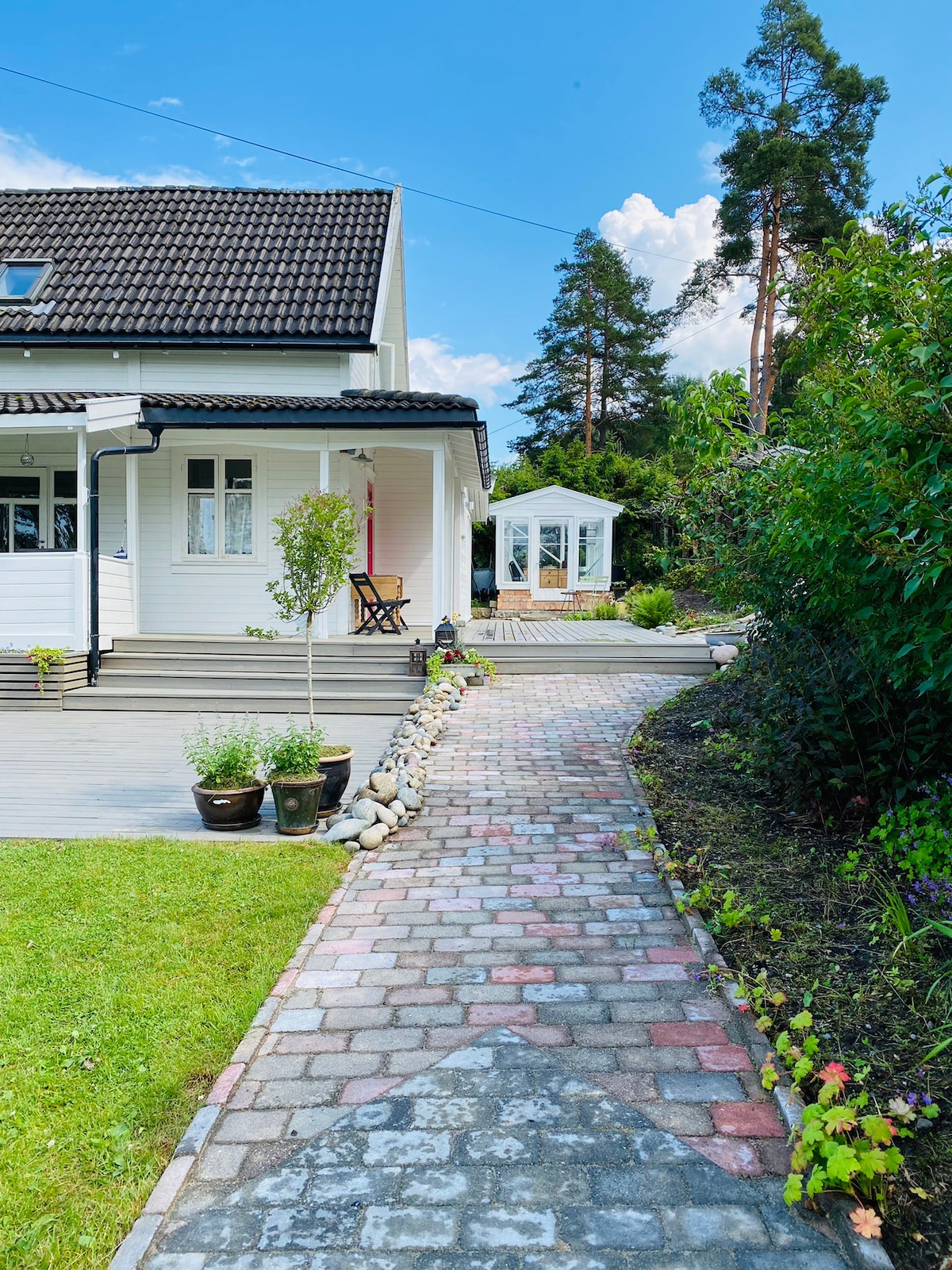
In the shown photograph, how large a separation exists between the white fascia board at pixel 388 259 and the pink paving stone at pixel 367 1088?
11683mm

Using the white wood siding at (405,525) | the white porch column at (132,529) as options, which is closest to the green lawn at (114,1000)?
the white porch column at (132,529)

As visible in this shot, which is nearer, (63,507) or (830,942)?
(830,942)

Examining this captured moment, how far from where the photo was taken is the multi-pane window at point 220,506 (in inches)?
498

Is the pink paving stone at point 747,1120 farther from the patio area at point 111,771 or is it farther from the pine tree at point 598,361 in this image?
the pine tree at point 598,361

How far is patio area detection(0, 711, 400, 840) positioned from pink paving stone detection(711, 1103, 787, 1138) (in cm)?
347

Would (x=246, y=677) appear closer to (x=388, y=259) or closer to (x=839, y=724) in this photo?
(x=839, y=724)

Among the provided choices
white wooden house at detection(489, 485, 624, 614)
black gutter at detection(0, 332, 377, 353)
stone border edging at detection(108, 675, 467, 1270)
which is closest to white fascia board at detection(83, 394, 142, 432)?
black gutter at detection(0, 332, 377, 353)

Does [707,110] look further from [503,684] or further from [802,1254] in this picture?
[802,1254]

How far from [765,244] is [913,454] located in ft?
79.1

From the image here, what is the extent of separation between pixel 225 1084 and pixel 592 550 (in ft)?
73.8

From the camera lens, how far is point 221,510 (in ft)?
41.5

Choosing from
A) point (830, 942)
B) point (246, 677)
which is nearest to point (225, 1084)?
point (830, 942)

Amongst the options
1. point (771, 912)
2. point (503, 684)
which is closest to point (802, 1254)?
point (771, 912)

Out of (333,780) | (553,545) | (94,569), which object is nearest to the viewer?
(333,780)
